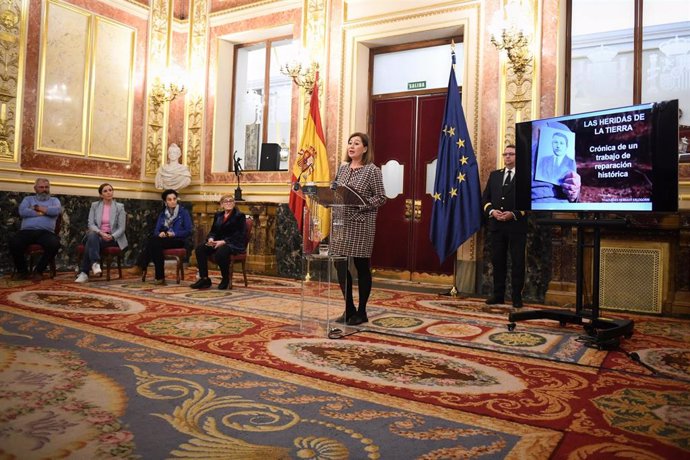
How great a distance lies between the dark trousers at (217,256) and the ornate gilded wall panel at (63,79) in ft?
9.44

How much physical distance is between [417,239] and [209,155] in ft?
11.7

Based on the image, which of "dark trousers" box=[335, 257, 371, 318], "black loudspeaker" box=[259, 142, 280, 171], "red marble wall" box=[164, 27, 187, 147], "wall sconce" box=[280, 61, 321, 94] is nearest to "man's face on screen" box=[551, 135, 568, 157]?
"dark trousers" box=[335, 257, 371, 318]

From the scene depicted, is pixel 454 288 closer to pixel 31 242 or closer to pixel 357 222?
pixel 357 222

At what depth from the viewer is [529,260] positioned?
A: 18.6ft

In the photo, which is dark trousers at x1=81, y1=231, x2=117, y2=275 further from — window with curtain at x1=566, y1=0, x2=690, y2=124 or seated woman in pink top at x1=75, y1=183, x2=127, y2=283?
window with curtain at x1=566, y1=0, x2=690, y2=124

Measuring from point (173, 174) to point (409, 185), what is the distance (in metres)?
3.65

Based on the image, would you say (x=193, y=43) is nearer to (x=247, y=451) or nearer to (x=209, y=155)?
(x=209, y=155)

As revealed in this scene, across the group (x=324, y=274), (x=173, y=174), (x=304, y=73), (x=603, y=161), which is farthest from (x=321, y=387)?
(x=173, y=174)

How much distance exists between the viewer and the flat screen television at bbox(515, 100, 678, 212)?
328cm

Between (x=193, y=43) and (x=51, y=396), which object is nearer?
(x=51, y=396)

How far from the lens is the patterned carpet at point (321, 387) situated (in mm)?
1776

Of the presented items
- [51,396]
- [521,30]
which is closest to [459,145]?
[521,30]

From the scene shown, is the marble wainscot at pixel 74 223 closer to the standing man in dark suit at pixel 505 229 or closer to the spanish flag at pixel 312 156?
the spanish flag at pixel 312 156

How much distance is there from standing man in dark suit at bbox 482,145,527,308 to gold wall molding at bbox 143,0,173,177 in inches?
206
